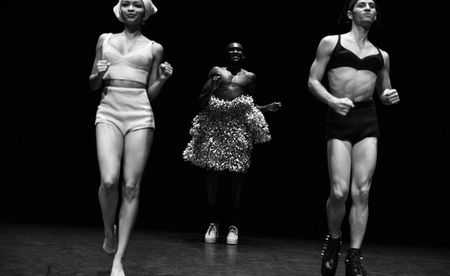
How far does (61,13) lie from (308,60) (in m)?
2.85

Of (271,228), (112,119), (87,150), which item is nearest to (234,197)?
(271,228)

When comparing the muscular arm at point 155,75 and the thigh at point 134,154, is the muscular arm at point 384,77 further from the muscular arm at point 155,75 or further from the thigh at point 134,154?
the thigh at point 134,154

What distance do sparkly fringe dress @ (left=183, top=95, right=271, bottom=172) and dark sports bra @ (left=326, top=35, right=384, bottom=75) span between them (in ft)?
5.75

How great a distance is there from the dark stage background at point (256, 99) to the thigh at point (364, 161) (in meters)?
3.59

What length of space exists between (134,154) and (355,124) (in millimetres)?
1232

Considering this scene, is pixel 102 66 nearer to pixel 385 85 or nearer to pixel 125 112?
pixel 125 112

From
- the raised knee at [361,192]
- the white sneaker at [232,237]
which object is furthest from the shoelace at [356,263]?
the white sneaker at [232,237]

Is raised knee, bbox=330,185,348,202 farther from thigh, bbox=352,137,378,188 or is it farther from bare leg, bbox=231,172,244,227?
bare leg, bbox=231,172,244,227

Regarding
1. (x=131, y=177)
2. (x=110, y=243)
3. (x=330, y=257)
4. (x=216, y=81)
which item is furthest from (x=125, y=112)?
(x=216, y=81)

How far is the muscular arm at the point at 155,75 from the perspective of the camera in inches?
157

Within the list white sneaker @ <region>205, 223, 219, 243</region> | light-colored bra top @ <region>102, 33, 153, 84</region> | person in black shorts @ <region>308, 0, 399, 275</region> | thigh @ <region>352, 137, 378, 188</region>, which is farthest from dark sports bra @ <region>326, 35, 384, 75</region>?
white sneaker @ <region>205, 223, 219, 243</region>

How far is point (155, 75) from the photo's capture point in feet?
13.2

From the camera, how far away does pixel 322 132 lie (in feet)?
28.7

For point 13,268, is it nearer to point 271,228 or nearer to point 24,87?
point 271,228
